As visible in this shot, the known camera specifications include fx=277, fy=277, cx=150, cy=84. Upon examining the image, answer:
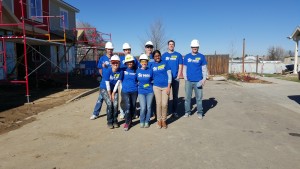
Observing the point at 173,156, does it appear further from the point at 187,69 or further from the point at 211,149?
the point at 187,69

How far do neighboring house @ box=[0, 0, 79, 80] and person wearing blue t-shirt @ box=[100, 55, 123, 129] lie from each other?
619 centimetres

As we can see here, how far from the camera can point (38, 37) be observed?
14.8m

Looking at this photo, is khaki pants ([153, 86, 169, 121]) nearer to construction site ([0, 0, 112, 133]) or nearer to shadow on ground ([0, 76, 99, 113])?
construction site ([0, 0, 112, 133])

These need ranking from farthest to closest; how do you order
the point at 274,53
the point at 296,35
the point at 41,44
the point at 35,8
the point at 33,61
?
the point at 274,53
the point at 296,35
the point at 33,61
the point at 35,8
the point at 41,44

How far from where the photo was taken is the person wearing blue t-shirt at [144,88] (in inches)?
241

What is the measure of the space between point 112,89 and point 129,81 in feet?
1.54

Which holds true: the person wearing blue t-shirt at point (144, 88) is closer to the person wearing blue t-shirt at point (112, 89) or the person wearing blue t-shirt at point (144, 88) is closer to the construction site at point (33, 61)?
the person wearing blue t-shirt at point (112, 89)

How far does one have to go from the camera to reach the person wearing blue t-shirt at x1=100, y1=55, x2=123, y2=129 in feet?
20.1

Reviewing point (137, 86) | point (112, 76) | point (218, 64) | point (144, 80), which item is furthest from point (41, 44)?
point (218, 64)

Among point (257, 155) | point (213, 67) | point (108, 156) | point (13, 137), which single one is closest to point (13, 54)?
point (13, 137)

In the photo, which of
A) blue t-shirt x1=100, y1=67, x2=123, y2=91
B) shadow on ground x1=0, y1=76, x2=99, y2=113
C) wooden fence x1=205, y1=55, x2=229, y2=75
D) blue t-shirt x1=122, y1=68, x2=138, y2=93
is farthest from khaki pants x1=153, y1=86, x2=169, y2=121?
wooden fence x1=205, y1=55, x2=229, y2=75

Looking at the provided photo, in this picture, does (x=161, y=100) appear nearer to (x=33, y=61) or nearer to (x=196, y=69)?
(x=196, y=69)

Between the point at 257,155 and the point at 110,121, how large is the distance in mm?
3142

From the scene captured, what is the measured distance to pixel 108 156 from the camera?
4.48 m
